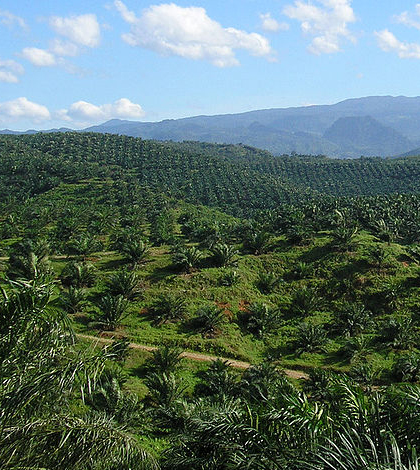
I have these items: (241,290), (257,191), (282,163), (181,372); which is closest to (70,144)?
(257,191)

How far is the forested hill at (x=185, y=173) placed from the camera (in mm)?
84312

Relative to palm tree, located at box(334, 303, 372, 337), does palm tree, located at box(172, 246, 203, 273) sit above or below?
above

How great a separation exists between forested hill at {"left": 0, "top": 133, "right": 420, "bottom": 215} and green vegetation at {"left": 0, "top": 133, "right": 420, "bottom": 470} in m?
5.05

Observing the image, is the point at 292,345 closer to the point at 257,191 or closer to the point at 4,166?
the point at 257,191

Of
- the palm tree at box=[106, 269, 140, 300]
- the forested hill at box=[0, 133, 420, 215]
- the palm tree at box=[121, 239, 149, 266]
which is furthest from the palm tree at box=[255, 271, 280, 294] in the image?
the forested hill at box=[0, 133, 420, 215]

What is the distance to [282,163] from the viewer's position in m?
136

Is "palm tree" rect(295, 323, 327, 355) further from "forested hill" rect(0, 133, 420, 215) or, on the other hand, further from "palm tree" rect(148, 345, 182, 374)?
"forested hill" rect(0, 133, 420, 215)

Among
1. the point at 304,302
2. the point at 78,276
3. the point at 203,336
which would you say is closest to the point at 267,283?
the point at 304,302

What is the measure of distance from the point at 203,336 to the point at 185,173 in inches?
3197

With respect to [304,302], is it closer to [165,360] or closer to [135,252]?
[165,360]

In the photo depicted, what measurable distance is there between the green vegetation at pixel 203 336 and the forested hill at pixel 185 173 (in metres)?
5.05

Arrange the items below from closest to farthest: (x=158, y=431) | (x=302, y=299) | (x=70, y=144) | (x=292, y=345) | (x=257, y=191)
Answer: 1. (x=158, y=431)
2. (x=292, y=345)
3. (x=302, y=299)
4. (x=257, y=191)
5. (x=70, y=144)

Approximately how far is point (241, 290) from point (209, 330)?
5778mm

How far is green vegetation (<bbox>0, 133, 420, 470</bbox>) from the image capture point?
617 cm
